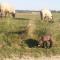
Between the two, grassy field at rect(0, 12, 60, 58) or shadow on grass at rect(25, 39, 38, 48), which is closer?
grassy field at rect(0, 12, 60, 58)

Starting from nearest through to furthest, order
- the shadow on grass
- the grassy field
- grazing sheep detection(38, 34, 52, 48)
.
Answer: the grassy field, grazing sheep detection(38, 34, 52, 48), the shadow on grass

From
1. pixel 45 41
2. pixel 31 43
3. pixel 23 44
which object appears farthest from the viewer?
pixel 31 43

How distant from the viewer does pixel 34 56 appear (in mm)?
12969

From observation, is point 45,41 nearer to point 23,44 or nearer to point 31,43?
point 31,43

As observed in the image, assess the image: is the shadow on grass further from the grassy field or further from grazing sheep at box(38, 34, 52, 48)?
grazing sheep at box(38, 34, 52, 48)

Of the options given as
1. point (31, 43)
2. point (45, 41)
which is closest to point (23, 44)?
point (31, 43)

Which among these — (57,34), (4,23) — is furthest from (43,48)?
(4,23)

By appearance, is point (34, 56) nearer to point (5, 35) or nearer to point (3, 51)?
point (3, 51)

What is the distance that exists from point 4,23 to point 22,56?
6505 mm

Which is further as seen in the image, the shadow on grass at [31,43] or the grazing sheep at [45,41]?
the shadow on grass at [31,43]

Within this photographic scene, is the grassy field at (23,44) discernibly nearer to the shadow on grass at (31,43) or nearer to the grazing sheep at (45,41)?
the shadow on grass at (31,43)

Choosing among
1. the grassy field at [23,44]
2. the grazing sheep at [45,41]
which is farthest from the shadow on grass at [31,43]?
the grazing sheep at [45,41]

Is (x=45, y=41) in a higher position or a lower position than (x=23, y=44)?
higher

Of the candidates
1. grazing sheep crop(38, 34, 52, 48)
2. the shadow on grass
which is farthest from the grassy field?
grazing sheep crop(38, 34, 52, 48)
